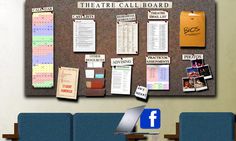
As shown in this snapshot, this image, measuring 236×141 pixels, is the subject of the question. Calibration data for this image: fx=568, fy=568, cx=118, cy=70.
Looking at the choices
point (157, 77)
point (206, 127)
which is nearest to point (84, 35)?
point (157, 77)

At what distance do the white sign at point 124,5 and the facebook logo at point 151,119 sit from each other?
3.11 ft

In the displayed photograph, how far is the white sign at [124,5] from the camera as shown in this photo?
5.18 metres

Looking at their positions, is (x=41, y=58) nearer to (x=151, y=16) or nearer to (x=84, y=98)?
(x=84, y=98)

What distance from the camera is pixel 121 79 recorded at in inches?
203

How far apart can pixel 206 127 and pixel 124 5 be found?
4.35 feet

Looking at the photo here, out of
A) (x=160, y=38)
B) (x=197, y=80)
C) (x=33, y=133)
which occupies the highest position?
(x=160, y=38)

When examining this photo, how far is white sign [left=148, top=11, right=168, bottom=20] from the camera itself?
5164 mm

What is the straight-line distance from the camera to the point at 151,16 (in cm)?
516

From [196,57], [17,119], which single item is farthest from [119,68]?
[17,119]

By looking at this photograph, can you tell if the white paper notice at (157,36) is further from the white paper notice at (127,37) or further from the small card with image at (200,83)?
the small card with image at (200,83)

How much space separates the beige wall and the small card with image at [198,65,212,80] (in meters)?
0.08

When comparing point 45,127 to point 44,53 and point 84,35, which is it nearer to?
point 44,53

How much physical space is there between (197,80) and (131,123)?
50.2 inches

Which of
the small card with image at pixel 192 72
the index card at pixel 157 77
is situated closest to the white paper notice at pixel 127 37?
the index card at pixel 157 77
